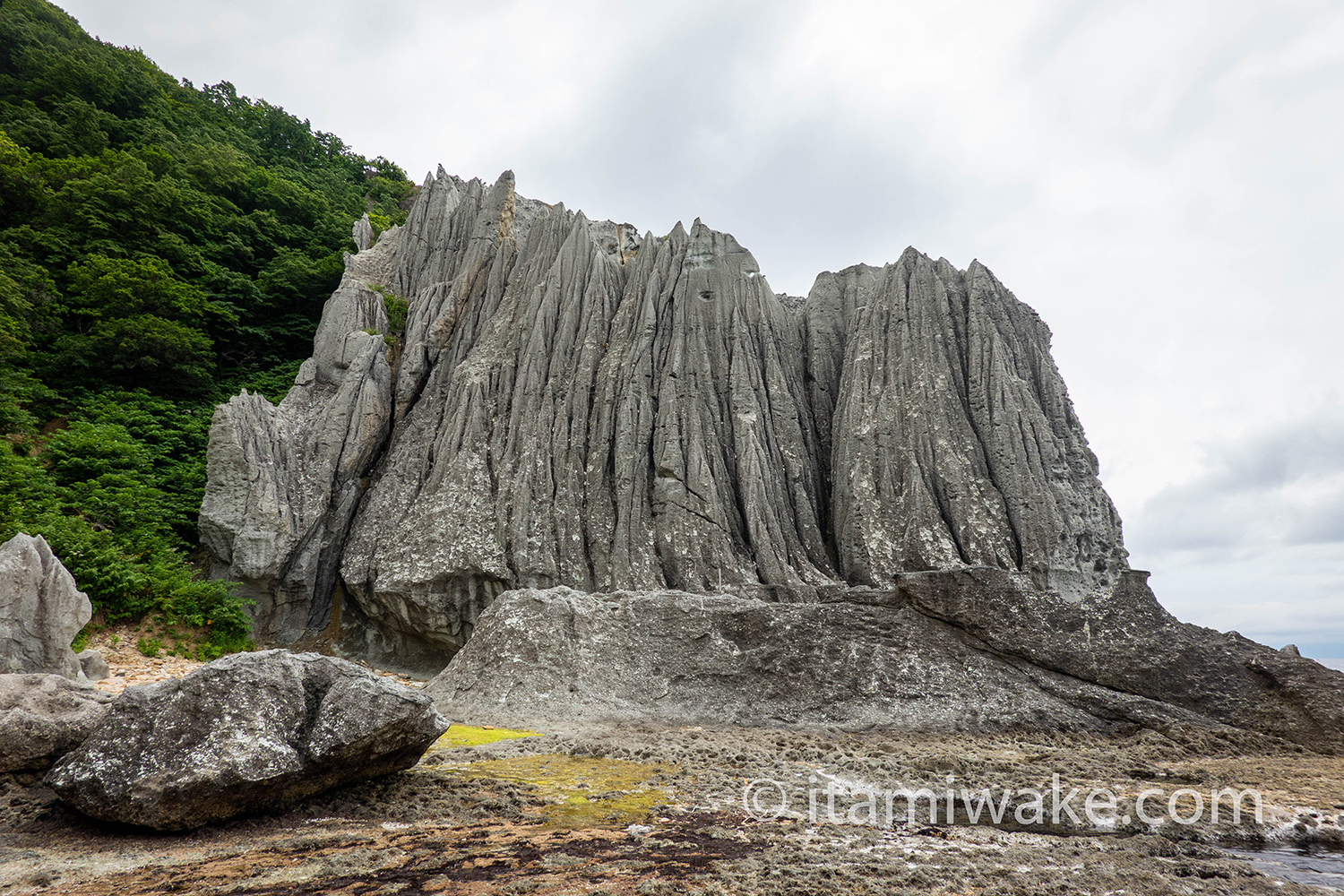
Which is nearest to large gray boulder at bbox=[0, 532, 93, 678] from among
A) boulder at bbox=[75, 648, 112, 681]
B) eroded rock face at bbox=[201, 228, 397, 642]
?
boulder at bbox=[75, 648, 112, 681]

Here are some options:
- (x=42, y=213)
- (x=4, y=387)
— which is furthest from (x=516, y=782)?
(x=42, y=213)

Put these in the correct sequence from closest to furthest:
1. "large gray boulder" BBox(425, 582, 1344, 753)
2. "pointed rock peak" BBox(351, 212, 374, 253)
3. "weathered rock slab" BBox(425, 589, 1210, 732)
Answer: "large gray boulder" BBox(425, 582, 1344, 753) < "weathered rock slab" BBox(425, 589, 1210, 732) < "pointed rock peak" BBox(351, 212, 374, 253)

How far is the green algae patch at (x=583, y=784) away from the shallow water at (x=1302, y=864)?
446 centimetres

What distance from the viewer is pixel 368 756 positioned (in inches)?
227

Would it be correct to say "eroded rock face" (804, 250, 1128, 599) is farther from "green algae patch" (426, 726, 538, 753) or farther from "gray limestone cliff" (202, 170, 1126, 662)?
"green algae patch" (426, 726, 538, 753)

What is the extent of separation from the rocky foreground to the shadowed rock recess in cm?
234

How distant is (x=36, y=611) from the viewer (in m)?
8.85

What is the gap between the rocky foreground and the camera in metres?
3.88

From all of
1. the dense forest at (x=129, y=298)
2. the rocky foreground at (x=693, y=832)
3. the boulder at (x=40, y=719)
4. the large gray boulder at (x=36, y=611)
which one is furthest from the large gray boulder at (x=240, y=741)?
the dense forest at (x=129, y=298)

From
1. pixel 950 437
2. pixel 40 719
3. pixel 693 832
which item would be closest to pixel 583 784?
pixel 693 832

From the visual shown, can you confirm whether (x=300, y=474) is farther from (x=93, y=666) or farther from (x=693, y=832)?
(x=693, y=832)

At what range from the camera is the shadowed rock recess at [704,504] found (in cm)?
1030

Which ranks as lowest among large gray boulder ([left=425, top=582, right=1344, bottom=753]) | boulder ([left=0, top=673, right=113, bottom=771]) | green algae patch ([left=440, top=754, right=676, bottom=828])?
green algae patch ([left=440, top=754, right=676, bottom=828])

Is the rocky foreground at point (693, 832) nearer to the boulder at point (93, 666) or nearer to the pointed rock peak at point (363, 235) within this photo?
the boulder at point (93, 666)
